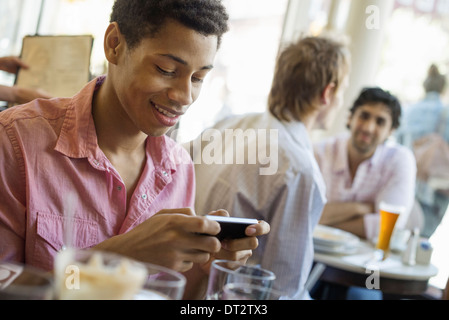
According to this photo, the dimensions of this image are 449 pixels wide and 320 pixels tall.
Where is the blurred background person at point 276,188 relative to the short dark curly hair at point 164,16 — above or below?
below

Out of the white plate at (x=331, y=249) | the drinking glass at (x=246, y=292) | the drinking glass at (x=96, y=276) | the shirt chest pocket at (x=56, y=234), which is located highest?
the drinking glass at (x=96, y=276)

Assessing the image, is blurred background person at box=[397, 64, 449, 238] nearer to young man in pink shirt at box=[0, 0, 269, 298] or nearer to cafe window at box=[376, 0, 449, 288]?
cafe window at box=[376, 0, 449, 288]

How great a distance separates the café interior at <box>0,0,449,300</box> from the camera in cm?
394

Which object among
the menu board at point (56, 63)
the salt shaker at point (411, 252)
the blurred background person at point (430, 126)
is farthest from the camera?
the blurred background person at point (430, 126)

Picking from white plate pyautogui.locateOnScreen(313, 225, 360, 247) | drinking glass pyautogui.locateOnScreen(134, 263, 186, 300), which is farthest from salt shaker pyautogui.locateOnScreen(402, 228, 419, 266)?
drinking glass pyautogui.locateOnScreen(134, 263, 186, 300)

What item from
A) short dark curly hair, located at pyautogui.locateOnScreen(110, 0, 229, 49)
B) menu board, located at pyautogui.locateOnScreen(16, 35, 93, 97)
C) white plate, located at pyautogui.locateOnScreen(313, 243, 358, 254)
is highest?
short dark curly hair, located at pyautogui.locateOnScreen(110, 0, 229, 49)

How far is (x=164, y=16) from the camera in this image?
110 centimetres

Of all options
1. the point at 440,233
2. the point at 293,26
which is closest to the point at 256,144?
the point at 293,26

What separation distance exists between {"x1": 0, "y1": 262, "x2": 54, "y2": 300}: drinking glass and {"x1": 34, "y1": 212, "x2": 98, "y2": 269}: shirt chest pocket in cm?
50

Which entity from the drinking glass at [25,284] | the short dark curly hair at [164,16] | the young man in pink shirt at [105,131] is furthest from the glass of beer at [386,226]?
the drinking glass at [25,284]

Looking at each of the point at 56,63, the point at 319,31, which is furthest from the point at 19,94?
the point at 319,31

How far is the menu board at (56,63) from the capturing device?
1685 millimetres

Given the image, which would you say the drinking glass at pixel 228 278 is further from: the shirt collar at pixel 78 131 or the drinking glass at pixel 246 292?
the shirt collar at pixel 78 131

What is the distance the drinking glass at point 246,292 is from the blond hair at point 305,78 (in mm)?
1452
